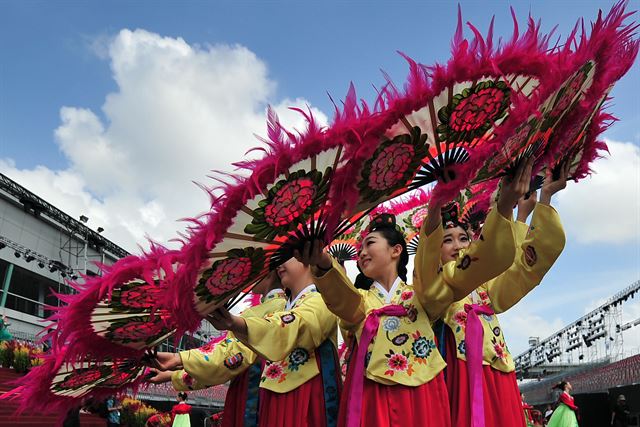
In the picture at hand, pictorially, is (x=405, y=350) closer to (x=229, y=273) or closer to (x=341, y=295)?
(x=341, y=295)

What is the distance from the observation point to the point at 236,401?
3311 mm

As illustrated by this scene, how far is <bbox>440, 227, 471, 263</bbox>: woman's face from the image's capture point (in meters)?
2.96

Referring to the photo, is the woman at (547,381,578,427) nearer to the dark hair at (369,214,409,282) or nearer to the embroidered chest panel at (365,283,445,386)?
the dark hair at (369,214,409,282)

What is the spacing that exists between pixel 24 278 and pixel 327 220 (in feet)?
80.5

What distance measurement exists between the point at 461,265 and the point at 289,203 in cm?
88

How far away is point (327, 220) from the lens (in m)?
1.97

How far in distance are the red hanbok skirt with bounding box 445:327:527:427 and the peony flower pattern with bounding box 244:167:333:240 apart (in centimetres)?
110

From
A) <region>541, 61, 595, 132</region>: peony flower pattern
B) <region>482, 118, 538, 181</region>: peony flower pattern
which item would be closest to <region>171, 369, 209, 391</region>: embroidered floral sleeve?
<region>482, 118, 538, 181</region>: peony flower pattern

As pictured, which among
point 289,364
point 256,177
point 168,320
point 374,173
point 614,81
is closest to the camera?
point 256,177

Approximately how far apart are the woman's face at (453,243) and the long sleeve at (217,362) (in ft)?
3.78

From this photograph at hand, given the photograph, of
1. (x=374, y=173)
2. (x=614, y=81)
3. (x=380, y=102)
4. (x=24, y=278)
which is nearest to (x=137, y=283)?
(x=374, y=173)

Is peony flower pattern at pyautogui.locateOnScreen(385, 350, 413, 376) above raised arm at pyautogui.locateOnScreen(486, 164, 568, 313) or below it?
below

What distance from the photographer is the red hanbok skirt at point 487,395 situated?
2428mm

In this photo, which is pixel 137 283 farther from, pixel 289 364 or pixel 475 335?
pixel 475 335
